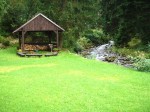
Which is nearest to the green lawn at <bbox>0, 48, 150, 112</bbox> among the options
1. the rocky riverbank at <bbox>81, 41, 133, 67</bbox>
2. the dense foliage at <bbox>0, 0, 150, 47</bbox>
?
the rocky riverbank at <bbox>81, 41, 133, 67</bbox>

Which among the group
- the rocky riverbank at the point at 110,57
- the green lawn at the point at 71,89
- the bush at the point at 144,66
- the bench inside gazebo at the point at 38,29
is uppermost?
the bench inside gazebo at the point at 38,29

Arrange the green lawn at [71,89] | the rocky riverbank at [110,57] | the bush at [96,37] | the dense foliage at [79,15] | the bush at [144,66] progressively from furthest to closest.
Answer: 1. the bush at [96,37]
2. the dense foliage at [79,15]
3. the rocky riverbank at [110,57]
4. the bush at [144,66]
5. the green lawn at [71,89]

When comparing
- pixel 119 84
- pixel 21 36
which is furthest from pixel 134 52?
pixel 119 84

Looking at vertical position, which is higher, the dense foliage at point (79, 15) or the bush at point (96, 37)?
the dense foliage at point (79, 15)

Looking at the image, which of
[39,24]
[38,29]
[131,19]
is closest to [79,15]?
[39,24]

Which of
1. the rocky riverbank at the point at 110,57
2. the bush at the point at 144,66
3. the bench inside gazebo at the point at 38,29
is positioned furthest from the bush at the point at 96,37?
the bush at the point at 144,66

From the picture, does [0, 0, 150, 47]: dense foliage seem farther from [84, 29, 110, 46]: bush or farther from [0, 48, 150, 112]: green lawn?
[0, 48, 150, 112]: green lawn

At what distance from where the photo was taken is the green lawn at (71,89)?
43.5ft

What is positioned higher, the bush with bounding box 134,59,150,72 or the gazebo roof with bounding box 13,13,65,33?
the gazebo roof with bounding box 13,13,65,33

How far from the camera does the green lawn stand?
13.3 metres

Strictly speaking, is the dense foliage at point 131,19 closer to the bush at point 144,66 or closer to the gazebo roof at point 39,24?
the gazebo roof at point 39,24

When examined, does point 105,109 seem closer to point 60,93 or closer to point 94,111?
point 94,111

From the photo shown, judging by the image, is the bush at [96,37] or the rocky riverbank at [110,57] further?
the bush at [96,37]

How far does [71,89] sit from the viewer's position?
16250mm
